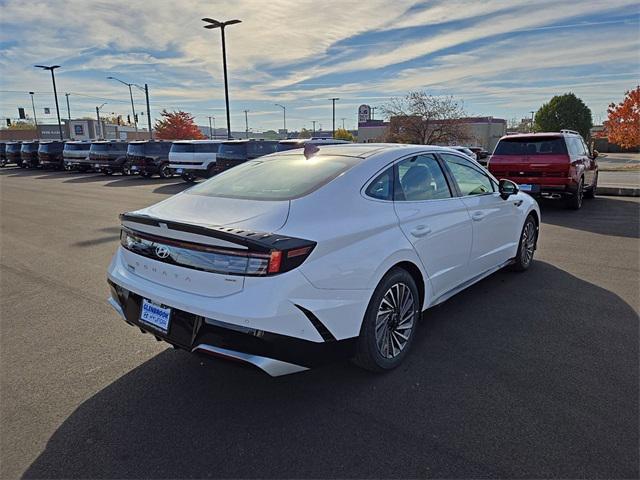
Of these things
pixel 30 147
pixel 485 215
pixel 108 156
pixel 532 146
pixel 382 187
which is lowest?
pixel 108 156

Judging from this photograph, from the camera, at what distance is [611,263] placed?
5914 mm

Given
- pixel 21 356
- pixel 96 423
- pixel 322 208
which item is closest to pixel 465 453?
pixel 322 208

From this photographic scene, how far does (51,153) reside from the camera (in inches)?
1107

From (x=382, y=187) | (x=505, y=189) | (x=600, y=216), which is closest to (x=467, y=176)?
(x=505, y=189)

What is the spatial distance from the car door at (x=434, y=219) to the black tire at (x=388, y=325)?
30cm

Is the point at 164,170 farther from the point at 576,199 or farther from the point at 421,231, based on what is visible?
the point at 421,231

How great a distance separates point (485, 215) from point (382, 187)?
161cm

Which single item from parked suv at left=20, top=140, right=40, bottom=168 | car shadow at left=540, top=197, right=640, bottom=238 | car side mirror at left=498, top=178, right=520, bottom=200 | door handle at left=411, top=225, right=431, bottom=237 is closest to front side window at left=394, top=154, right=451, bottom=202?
door handle at left=411, top=225, right=431, bottom=237

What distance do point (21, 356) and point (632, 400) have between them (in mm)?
4413

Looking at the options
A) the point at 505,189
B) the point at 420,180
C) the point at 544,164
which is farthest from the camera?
the point at 544,164

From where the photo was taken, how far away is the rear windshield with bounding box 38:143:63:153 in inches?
1107

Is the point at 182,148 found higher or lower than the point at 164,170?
higher

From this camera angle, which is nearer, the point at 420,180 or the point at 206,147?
the point at 420,180

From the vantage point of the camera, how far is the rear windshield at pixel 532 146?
32.8 ft
